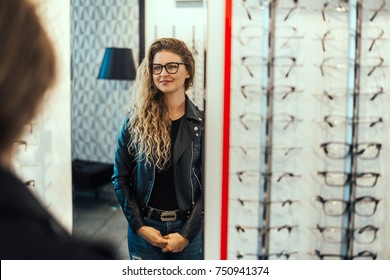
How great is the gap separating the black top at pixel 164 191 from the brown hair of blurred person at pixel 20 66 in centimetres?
135

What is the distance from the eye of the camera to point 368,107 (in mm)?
1917

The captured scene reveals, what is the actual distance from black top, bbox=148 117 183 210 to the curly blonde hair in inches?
1.1

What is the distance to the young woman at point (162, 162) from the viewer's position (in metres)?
1.85

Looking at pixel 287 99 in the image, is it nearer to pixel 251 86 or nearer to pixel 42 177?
pixel 251 86

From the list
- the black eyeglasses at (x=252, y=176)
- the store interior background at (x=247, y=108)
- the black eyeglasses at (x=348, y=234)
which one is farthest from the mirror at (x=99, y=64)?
the black eyeglasses at (x=348, y=234)

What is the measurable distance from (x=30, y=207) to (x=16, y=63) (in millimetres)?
145

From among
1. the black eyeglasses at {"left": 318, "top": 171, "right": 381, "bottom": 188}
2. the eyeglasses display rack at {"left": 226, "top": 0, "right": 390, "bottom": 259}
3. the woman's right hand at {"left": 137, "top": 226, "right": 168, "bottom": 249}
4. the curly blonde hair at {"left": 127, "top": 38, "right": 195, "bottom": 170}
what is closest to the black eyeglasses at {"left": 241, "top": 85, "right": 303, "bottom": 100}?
the eyeglasses display rack at {"left": 226, "top": 0, "right": 390, "bottom": 259}

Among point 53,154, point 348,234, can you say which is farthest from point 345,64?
point 53,154

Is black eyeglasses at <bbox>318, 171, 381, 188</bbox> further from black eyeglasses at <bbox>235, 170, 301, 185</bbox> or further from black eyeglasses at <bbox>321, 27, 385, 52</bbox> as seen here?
black eyeglasses at <bbox>321, 27, 385, 52</bbox>

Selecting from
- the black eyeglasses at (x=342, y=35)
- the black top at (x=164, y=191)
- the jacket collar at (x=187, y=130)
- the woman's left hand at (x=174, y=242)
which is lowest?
the woman's left hand at (x=174, y=242)

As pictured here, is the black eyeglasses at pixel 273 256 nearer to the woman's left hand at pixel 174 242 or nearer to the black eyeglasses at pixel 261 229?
the black eyeglasses at pixel 261 229

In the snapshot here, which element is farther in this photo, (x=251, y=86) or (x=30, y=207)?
(x=251, y=86)

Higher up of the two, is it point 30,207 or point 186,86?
point 186,86
